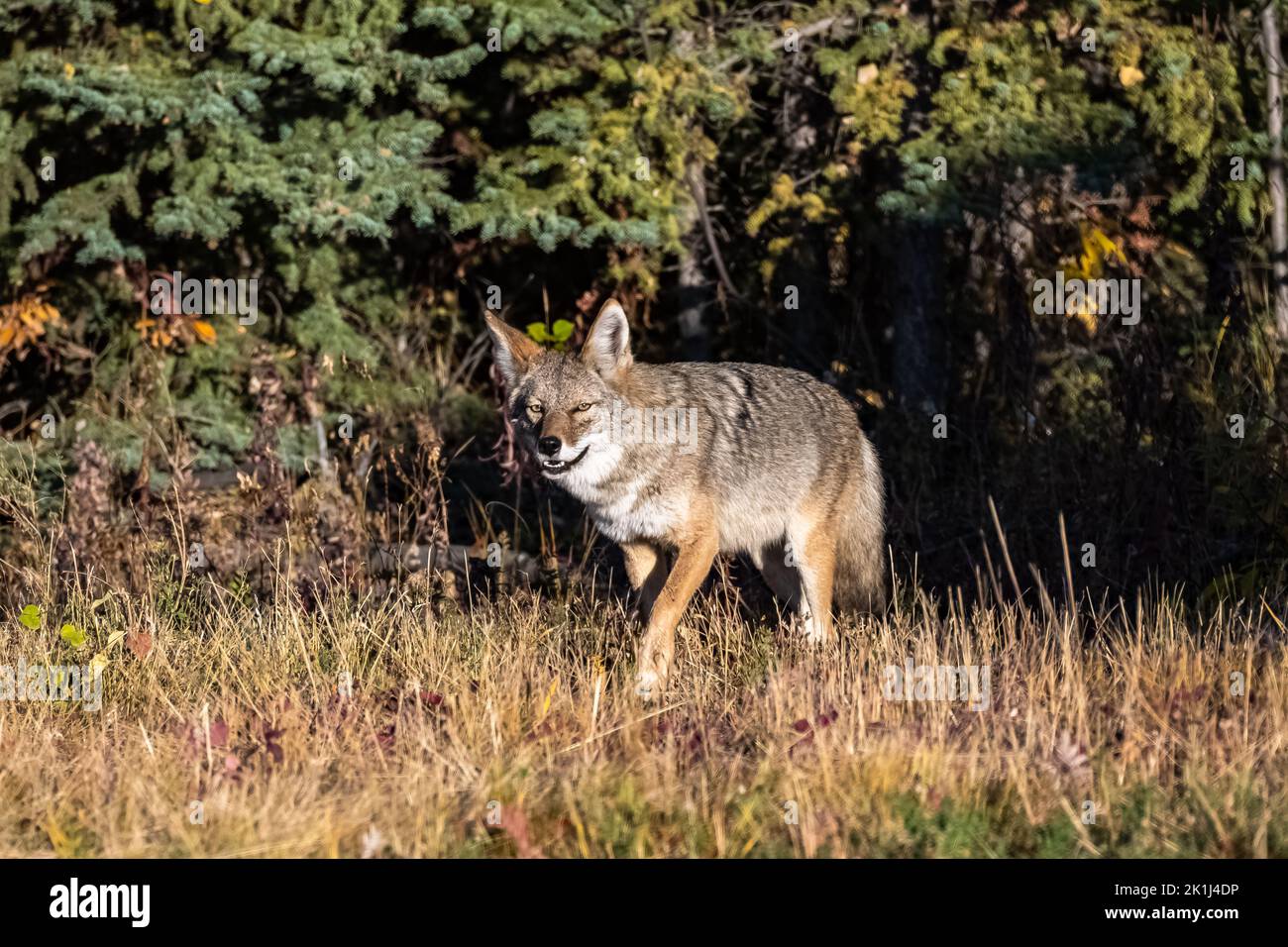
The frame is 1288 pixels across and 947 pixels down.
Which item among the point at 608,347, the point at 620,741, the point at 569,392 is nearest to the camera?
the point at 620,741

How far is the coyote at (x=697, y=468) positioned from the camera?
22.9 ft

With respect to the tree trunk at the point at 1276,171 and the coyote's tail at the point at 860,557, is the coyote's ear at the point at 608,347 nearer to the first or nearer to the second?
the coyote's tail at the point at 860,557

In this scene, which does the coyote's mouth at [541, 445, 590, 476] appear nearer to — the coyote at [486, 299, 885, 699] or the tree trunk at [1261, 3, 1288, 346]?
the coyote at [486, 299, 885, 699]

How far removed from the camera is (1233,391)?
8.30 meters

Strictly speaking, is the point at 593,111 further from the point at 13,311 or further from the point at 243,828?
the point at 243,828

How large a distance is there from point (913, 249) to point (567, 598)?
4.16 meters

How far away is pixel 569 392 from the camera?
7023 millimetres

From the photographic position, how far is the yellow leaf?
372 inches

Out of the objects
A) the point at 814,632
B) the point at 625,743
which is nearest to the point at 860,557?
the point at 814,632

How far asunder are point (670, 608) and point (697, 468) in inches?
33.2

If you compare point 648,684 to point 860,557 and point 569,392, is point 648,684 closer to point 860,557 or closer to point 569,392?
point 569,392

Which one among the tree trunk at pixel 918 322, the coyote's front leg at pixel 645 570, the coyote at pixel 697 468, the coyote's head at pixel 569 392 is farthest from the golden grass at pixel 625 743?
the tree trunk at pixel 918 322

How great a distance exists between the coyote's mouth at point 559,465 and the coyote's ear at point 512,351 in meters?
0.55

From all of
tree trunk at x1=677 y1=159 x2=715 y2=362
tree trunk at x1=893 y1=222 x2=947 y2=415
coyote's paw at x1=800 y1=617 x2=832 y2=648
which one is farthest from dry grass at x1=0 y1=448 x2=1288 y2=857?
tree trunk at x1=677 y1=159 x2=715 y2=362
